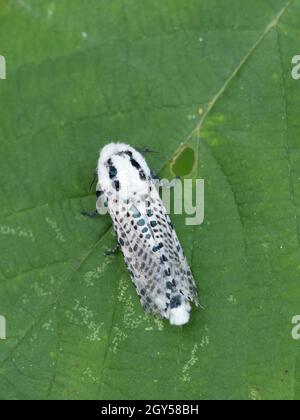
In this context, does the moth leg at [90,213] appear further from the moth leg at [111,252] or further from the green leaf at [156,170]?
the moth leg at [111,252]

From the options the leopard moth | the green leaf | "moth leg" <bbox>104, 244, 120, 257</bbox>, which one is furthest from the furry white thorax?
"moth leg" <bbox>104, 244, 120, 257</bbox>

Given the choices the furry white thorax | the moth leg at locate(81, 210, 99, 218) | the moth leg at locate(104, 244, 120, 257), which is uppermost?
the furry white thorax

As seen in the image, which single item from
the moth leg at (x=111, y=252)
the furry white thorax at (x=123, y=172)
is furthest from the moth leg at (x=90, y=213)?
the moth leg at (x=111, y=252)

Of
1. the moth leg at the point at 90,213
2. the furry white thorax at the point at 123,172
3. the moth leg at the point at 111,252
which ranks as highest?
the furry white thorax at the point at 123,172

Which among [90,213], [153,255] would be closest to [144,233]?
[153,255]

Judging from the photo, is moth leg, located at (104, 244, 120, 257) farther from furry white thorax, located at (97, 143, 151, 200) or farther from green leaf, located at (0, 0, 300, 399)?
furry white thorax, located at (97, 143, 151, 200)

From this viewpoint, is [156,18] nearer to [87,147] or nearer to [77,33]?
[77,33]

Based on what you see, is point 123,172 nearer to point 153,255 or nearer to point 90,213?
point 90,213
